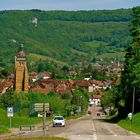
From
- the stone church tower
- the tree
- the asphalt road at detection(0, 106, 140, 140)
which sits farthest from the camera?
the stone church tower

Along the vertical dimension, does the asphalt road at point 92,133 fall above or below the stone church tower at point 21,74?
above

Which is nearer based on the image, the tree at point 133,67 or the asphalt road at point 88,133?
the asphalt road at point 88,133

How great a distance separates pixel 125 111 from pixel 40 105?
190 feet

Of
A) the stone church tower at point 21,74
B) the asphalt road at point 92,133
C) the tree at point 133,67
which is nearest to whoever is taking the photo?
the asphalt road at point 92,133

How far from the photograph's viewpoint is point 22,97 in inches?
5217

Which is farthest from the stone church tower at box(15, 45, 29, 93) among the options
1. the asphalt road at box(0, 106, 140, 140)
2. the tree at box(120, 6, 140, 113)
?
the asphalt road at box(0, 106, 140, 140)

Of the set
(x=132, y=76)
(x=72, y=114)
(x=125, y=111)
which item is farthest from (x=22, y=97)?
(x=132, y=76)

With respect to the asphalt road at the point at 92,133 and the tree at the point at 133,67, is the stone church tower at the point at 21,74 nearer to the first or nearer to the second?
the tree at the point at 133,67

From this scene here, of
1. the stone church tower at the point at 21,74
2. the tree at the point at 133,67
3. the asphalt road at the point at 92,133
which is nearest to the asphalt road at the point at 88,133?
the asphalt road at the point at 92,133

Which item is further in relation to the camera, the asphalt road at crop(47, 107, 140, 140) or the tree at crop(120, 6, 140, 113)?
the tree at crop(120, 6, 140, 113)

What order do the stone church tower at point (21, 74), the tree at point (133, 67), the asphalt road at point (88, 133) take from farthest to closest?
the stone church tower at point (21, 74)
the tree at point (133, 67)
the asphalt road at point (88, 133)

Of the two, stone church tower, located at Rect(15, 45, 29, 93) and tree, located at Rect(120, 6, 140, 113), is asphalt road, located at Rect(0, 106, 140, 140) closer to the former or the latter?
tree, located at Rect(120, 6, 140, 113)

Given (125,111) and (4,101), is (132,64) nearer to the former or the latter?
(125,111)

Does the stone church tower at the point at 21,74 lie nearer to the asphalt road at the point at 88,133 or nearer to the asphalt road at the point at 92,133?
the asphalt road at the point at 92,133
